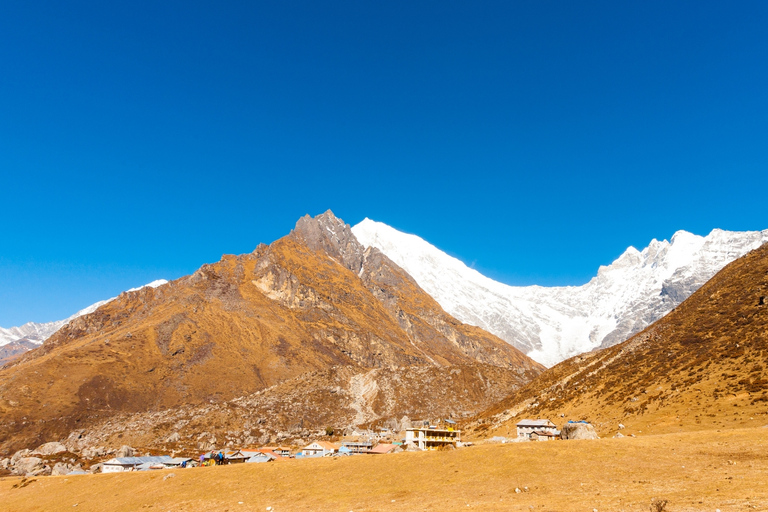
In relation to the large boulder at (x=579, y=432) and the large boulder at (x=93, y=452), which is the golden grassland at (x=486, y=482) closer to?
the large boulder at (x=579, y=432)

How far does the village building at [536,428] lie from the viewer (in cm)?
6088

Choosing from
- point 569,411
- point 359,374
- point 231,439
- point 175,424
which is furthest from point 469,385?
point 569,411

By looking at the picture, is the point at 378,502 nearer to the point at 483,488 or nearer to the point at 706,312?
the point at 483,488

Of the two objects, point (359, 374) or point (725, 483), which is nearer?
point (725, 483)

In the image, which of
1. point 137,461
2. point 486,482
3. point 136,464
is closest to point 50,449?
point 137,461

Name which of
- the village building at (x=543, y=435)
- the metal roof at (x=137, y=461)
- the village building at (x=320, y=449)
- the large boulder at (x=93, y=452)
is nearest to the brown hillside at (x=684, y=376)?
the village building at (x=543, y=435)

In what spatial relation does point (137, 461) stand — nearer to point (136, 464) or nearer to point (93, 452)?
point (136, 464)

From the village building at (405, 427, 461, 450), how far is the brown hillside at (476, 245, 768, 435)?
26.2ft

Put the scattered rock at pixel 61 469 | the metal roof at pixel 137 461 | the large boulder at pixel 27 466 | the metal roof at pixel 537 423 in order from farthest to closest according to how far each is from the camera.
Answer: the large boulder at pixel 27 466, the scattered rock at pixel 61 469, the metal roof at pixel 137 461, the metal roof at pixel 537 423

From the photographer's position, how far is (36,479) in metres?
62.6

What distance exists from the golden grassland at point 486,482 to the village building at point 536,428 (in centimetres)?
1940

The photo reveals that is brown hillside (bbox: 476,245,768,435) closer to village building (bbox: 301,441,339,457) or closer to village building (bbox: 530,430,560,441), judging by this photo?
village building (bbox: 530,430,560,441)

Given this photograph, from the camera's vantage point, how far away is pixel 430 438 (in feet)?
236

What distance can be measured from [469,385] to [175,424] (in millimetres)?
96421
